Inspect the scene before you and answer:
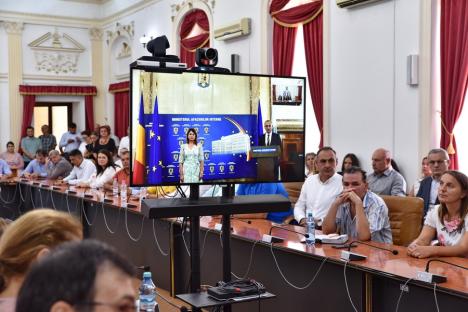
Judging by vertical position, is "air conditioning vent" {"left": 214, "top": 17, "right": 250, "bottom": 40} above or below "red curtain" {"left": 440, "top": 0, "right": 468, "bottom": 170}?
above

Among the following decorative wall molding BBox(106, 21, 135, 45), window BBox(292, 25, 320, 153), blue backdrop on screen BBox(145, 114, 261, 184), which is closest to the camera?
blue backdrop on screen BBox(145, 114, 261, 184)

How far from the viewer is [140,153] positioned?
108 inches

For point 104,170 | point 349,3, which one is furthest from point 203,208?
point 104,170

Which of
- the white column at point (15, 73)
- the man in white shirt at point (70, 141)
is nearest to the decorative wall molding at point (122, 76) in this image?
the man in white shirt at point (70, 141)

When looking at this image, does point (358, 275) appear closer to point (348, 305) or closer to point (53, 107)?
point (348, 305)

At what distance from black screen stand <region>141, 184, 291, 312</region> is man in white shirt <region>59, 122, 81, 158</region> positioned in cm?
1041

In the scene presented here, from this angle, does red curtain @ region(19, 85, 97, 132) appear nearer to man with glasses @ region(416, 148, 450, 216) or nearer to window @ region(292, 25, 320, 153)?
window @ region(292, 25, 320, 153)

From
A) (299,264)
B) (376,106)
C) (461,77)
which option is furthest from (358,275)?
(376,106)

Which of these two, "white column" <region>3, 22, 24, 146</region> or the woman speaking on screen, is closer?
the woman speaking on screen

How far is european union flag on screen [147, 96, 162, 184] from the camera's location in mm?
2756

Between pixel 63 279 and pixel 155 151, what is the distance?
1.82 meters

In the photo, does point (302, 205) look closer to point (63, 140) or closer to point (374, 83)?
point (374, 83)

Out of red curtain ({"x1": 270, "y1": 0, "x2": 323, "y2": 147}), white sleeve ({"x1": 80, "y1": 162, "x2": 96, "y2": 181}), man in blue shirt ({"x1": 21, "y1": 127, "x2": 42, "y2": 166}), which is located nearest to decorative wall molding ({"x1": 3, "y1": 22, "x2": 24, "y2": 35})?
man in blue shirt ({"x1": 21, "y1": 127, "x2": 42, "y2": 166})

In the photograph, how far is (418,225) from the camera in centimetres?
402
